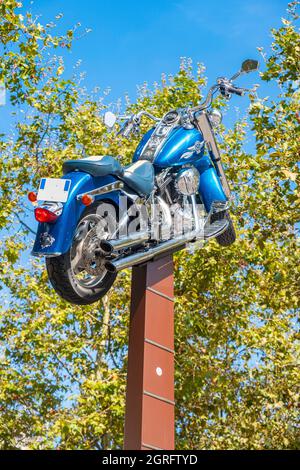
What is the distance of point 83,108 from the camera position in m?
16.6

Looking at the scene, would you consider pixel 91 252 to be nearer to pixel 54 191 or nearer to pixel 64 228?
pixel 64 228

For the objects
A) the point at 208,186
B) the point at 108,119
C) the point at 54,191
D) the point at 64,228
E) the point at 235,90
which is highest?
the point at 235,90

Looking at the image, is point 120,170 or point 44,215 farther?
point 120,170

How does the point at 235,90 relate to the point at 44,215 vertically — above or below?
above

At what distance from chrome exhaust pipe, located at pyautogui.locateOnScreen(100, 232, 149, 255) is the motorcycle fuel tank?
2.89 feet

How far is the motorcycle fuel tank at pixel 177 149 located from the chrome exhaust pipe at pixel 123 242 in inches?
34.6

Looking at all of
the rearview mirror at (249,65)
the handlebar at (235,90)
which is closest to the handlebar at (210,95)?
the handlebar at (235,90)

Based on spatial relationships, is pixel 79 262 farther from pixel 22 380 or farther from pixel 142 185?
pixel 22 380

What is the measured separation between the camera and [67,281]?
6184 mm

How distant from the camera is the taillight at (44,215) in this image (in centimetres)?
605

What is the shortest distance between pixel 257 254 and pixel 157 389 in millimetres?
7967

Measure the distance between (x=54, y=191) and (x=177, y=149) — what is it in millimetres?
1603

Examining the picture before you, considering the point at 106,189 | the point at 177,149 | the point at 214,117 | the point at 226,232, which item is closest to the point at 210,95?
the point at 214,117

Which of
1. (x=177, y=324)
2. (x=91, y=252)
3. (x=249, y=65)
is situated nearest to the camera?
(x=91, y=252)
